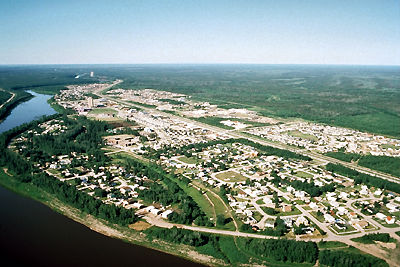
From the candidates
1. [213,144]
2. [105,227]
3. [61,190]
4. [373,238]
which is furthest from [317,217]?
[61,190]

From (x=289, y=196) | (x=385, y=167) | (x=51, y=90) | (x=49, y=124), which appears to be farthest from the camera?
(x=51, y=90)

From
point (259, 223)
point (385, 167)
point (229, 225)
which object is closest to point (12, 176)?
point (229, 225)

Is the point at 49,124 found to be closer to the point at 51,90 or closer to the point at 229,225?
the point at 229,225

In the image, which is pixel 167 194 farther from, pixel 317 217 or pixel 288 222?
pixel 317 217

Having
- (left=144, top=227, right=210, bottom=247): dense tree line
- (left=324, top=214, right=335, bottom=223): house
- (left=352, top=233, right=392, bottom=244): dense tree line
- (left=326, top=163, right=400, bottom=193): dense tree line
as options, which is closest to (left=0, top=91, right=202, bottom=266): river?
(left=144, top=227, right=210, bottom=247): dense tree line

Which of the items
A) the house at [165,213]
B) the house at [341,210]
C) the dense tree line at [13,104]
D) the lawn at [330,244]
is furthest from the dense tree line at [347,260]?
the dense tree line at [13,104]

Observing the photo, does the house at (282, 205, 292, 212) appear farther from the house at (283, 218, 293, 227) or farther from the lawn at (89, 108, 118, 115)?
the lawn at (89, 108, 118, 115)
